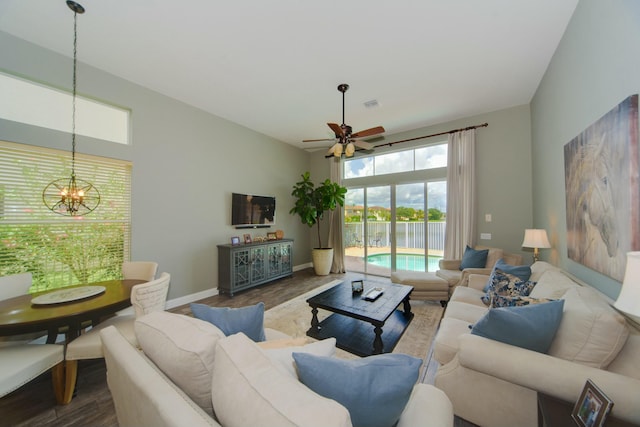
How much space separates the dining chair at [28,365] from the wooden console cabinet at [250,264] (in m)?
2.27

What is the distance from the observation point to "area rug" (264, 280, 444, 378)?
2355mm

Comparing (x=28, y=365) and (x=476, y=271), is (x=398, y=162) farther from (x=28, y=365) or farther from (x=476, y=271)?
(x=28, y=365)

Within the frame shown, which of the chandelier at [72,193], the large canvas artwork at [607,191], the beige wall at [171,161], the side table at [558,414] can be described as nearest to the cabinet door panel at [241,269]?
the beige wall at [171,161]

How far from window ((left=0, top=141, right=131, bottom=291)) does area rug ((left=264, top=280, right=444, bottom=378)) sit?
221 centimetres

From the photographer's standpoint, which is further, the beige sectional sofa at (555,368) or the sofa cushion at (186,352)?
the beige sectional sofa at (555,368)

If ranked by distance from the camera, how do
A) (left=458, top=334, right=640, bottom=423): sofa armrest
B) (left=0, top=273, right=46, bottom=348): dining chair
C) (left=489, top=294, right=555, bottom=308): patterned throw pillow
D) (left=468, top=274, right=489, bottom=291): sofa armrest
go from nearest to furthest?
(left=458, top=334, right=640, bottom=423): sofa armrest < (left=489, top=294, right=555, bottom=308): patterned throw pillow < (left=0, top=273, right=46, bottom=348): dining chair < (left=468, top=274, right=489, bottom=291): sofa armrest

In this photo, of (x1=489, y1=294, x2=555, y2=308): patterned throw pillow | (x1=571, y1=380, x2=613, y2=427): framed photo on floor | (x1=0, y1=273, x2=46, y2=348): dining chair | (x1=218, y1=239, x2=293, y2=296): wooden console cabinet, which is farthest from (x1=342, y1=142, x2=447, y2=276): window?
(x1=0, y1=273, x2=46, y2=348): dining chair

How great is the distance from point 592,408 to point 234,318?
1644mm

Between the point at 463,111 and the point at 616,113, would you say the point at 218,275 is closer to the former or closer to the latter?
the point at 616,113

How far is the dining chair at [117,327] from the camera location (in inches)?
67.1

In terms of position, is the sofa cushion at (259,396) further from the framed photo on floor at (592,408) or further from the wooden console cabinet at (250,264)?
the wooden console cabinet at (250,264)

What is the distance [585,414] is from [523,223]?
12.3ft

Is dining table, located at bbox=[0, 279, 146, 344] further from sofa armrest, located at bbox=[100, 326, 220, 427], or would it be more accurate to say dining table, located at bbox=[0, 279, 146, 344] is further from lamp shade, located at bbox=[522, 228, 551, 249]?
lamp shade, located at bbox=[522, 228, 551, 249]

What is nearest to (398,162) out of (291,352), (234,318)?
(234,318)
